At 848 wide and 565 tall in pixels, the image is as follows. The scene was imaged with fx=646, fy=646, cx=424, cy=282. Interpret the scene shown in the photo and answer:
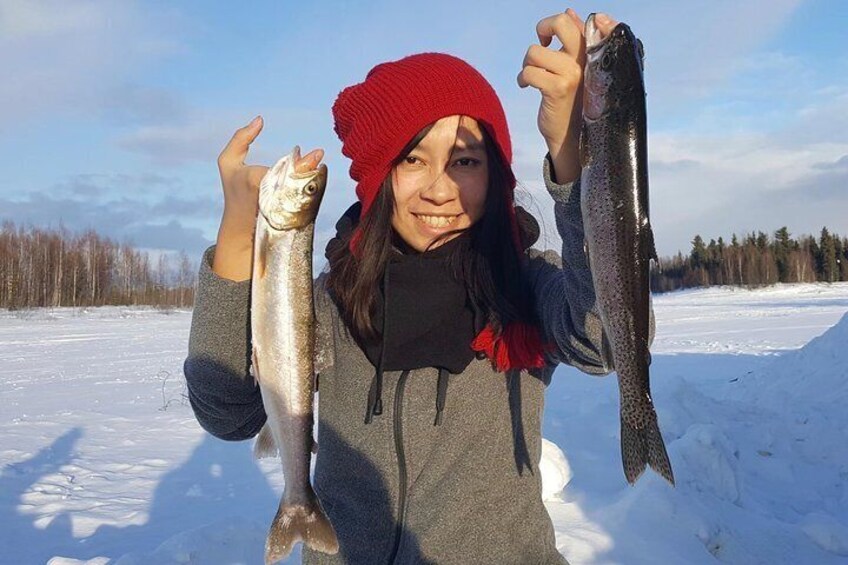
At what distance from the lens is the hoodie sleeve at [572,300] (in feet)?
6.15

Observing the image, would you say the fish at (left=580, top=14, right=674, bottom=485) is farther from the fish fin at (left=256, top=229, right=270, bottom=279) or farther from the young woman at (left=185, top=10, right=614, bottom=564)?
the fish fin at (left=256, top=229, right=270, bottom=279)

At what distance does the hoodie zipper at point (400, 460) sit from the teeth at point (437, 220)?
0.55m

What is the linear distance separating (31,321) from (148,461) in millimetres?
33778

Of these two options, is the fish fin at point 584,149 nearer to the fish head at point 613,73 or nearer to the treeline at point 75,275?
the fish head at point 613,73

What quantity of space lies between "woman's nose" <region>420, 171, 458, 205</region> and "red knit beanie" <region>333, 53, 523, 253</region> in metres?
0.17

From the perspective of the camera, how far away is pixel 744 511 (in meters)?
5.75

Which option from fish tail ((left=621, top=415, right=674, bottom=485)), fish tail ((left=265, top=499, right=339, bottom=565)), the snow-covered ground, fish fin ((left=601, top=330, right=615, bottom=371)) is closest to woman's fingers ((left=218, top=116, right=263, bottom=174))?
fish tail ((left=265, top=499, right=339, bottom=565))

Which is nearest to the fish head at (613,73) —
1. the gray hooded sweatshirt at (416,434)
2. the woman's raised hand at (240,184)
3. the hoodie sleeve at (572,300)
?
the hoodie sleeve at (572,300)

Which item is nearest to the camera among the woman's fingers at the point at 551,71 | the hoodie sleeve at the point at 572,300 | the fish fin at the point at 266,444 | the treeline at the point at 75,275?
the woman's fingers at the point at 551,71

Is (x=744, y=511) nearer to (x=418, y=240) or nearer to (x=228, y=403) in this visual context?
(x=418, y=240)

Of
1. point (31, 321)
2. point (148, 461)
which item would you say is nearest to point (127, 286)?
point (31, 321)

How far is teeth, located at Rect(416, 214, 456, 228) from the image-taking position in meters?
2.36

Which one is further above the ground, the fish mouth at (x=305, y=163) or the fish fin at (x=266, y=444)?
the fish mouth at (x=305, y=163)

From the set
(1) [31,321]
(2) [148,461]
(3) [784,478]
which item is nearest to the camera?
(3) [784,478]
